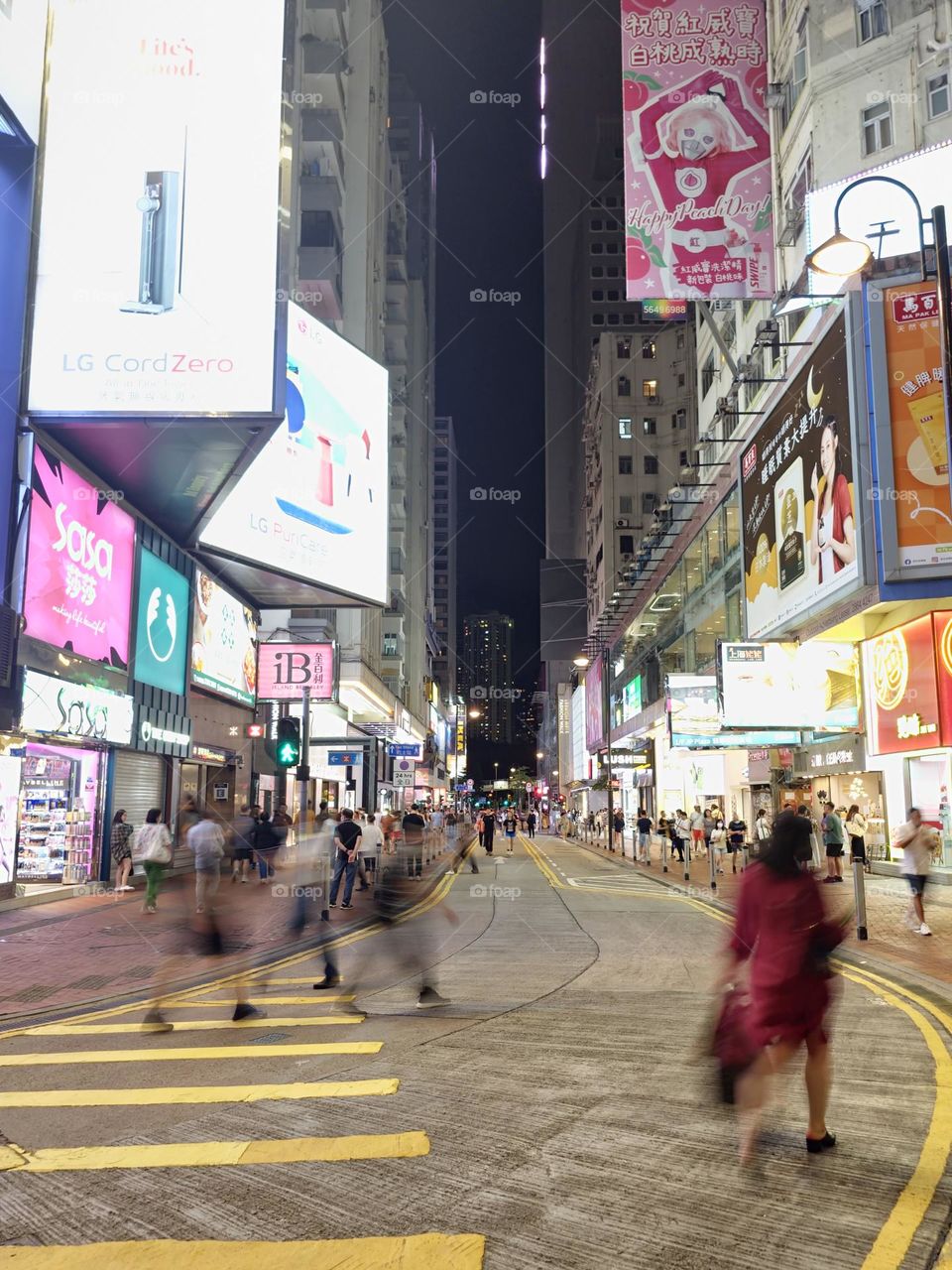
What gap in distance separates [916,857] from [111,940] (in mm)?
11570

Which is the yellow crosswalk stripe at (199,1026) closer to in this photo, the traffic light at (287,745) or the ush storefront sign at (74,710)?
the traffic light at (287,745)

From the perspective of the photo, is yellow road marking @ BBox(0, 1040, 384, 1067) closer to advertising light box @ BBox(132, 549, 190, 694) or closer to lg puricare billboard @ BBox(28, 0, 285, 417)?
lg puricare billboard @ BBox(28, 0, 285, 417)

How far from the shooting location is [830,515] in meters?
23.0

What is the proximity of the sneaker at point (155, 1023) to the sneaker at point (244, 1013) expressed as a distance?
55 cm

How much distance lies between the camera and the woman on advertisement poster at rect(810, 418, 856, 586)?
2184 cm

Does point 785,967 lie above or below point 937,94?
below

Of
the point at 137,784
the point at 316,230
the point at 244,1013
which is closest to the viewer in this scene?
the point at 244,1013

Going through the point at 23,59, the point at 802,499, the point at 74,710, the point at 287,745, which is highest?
the point at 23,59

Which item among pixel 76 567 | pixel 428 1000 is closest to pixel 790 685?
pixel 76 567

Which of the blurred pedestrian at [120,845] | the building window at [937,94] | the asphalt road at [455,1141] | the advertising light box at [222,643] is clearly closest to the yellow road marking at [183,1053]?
the asphalt road at [455,1141]

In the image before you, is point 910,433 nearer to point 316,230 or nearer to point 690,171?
point 690,171

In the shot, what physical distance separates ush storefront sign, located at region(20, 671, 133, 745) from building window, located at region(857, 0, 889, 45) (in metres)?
27.7

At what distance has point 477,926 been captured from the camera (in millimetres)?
15680

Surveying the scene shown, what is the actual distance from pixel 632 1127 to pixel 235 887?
17.1 ft
